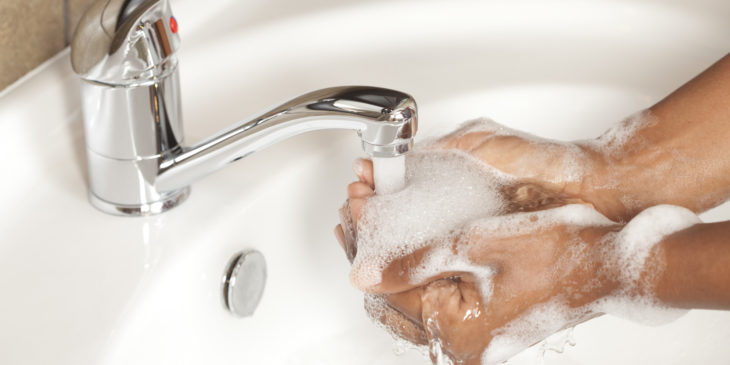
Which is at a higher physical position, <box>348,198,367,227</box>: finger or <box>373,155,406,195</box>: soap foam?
<box>373,155,406,195</box>: soap foam

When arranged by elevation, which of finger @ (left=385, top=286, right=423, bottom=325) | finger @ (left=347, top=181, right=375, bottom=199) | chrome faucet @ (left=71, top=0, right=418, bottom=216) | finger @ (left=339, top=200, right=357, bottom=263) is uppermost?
chrome faucet @ (left=71, top=0, right=418, bottom=216)

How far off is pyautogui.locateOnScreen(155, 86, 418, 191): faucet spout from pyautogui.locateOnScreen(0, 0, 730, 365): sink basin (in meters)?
0.08

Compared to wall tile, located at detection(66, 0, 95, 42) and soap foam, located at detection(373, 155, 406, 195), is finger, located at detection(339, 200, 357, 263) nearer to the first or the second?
soap foam, located at detection(373, 155, 406, 195)

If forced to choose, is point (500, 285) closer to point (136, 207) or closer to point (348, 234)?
point (348, 234)

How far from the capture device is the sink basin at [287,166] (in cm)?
59

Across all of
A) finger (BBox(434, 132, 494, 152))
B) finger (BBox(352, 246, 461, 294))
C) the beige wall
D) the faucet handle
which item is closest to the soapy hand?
finger (BBox(352, 246, 461, 294))

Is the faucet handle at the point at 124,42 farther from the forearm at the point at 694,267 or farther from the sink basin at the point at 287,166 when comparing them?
the forearm at the point at 694,267

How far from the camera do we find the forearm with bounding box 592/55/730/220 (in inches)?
27.8

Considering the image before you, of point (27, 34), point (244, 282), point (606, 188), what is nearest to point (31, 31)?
point (27, 34)

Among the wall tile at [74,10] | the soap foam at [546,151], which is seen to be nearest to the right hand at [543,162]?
the soap foam at [546,151]

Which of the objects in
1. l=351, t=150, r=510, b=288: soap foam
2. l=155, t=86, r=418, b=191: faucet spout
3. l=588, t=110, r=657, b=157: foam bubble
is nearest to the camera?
l=155, t=86, r=418, b=191: faucet spout

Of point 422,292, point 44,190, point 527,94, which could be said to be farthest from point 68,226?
point 527,94

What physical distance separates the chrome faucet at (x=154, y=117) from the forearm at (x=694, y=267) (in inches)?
7.5

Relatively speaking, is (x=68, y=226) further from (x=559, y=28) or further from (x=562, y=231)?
(x=559, y=28)
